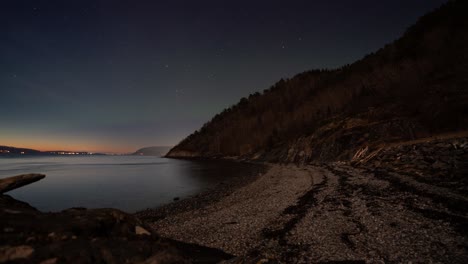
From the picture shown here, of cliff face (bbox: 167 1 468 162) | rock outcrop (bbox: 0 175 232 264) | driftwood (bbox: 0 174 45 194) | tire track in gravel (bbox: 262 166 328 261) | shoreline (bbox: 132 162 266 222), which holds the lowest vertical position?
shoreline (bbox: 132 162 266 222)

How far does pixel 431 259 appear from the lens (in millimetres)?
6789

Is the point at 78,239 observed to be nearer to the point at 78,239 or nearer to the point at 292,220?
the point at 78,239

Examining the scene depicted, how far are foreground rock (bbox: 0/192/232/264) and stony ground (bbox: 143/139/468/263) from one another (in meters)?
2.48

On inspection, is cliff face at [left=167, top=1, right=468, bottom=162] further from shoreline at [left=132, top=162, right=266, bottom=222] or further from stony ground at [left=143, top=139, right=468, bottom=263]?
shoreline at [left=132, top=162, right=266, bottom=222]

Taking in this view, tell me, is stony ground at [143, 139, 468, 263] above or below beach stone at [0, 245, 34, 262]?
below

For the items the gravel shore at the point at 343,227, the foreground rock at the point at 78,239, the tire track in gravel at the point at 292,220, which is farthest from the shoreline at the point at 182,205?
the foreground rock at the point at 78,239

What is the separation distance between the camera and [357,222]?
10.4 metres

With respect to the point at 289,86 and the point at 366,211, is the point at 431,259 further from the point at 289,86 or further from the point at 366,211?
the point at 289,86

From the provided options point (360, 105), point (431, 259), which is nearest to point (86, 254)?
point (431, 259)

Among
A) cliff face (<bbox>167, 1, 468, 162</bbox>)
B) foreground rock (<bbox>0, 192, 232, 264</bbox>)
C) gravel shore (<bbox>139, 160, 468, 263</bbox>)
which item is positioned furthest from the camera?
cliff face (<bbox>167, 1, 468, 162</bbox>)

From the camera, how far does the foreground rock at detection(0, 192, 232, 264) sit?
3822 millimetres

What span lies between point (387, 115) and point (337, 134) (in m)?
7.59

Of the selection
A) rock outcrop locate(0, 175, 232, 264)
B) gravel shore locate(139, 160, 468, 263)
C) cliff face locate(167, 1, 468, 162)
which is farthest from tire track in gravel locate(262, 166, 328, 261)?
cliff face locate(167, 1, 468, 162)

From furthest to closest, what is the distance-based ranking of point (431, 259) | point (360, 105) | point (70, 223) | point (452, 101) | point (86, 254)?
point (360, 105) < point (452, 101) < point (431, 259) < point (70, 223) < point (86, 254)
